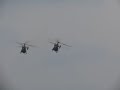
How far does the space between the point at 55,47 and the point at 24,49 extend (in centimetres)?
576

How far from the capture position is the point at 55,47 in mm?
19188

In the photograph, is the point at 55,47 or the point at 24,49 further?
the point at 24,49

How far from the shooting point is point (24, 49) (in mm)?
20641
